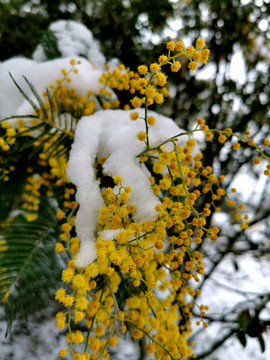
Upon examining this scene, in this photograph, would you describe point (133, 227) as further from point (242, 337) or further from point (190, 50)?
point (242, 337)

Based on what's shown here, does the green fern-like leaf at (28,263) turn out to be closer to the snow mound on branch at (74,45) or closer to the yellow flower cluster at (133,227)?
the yellow flower cluster at (133,227)

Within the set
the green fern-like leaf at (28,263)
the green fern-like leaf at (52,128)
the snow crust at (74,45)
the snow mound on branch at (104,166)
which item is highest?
the snow crust at (74,45)

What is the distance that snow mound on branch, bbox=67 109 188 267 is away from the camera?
485mm

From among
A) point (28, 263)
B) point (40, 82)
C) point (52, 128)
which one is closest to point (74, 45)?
point (40, 82)

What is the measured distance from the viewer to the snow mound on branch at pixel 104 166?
0.49 meters

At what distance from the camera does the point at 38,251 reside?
653 millimetres

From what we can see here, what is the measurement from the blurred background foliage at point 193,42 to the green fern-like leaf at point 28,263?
701 millimetres

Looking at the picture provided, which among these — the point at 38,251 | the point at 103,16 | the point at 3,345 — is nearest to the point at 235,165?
the point at 103,16

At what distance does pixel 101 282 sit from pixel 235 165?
2.98 feet

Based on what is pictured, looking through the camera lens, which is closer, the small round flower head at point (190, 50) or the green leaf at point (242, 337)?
the small round flower head at point (190, 50)

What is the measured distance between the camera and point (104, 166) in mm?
540

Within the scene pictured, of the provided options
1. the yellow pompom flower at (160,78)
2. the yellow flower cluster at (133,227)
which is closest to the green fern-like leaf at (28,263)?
the yellow flower cluster at (133,227)

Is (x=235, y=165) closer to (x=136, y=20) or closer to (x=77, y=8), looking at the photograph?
(x=136, y=20)

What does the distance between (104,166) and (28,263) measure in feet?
0.94
